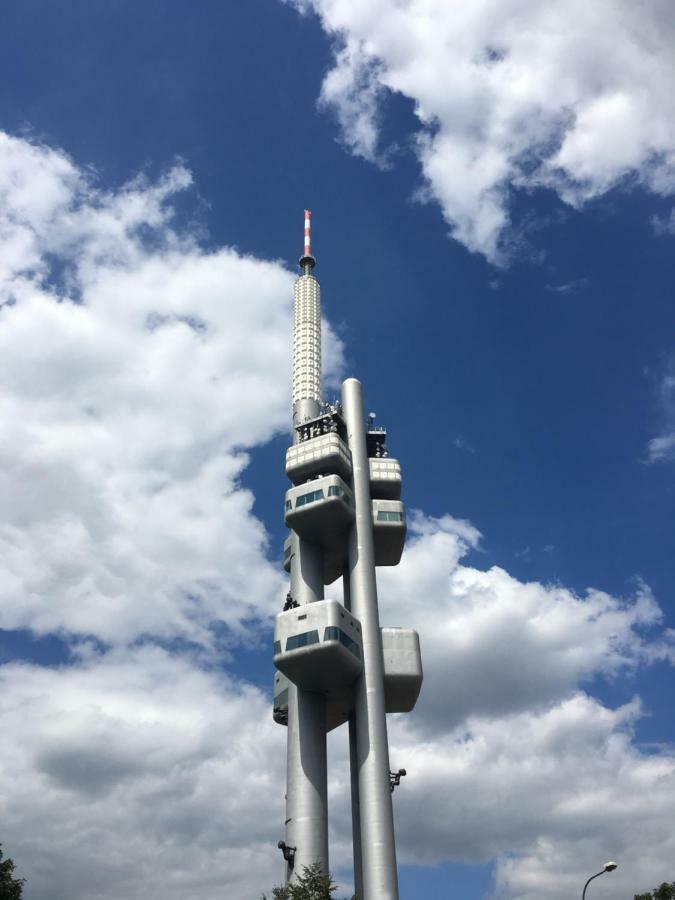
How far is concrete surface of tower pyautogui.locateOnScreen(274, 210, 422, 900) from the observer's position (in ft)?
252

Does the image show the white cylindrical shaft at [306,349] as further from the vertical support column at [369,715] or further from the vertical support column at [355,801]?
the vertical support column at [355,801]

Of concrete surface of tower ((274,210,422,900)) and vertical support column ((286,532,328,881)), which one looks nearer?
vertical support column ((286,532,328,881))

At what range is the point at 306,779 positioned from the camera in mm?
79312

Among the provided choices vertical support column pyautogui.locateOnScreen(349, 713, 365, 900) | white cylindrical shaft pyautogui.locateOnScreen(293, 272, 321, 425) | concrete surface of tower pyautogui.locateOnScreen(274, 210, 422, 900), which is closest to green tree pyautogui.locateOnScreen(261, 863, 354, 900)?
concrete surface of tower pyautogui.locateOnScreen(274, 210, 422, 900)

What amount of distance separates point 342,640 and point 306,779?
14495 millimetres

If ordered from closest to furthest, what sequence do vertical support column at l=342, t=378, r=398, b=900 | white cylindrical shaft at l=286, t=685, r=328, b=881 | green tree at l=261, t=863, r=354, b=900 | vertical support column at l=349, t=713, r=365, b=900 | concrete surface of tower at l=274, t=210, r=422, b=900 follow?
green tree at l=261, t=863, r=354, b=900
vertical support column at l=342, t=378, r=398, b=900
white cylindrical shaft at l=286, t=685, r=328, b=881
concrete surface of tower at l=274, t=210, r=422, b=900
vertical support column at l=349, t=713, r=365, b=900

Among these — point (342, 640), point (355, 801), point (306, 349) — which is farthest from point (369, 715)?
point (306, 349)

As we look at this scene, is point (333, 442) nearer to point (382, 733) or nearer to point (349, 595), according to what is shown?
point (349, 595)

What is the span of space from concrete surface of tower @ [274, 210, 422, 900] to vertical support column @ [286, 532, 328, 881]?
0.35ft

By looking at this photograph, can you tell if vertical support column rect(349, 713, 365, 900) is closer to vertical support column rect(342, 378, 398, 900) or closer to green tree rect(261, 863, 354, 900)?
vertical support column rect(342, 378, 398, 900)

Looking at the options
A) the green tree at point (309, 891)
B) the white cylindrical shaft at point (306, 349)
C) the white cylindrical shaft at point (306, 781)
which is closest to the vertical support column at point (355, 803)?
the white cylindrical shaft at point (306, 781)

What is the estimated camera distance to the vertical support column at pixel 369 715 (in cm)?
7381

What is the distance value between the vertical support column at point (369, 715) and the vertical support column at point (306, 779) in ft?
13.2

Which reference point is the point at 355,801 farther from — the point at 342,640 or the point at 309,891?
the point at 309,891
